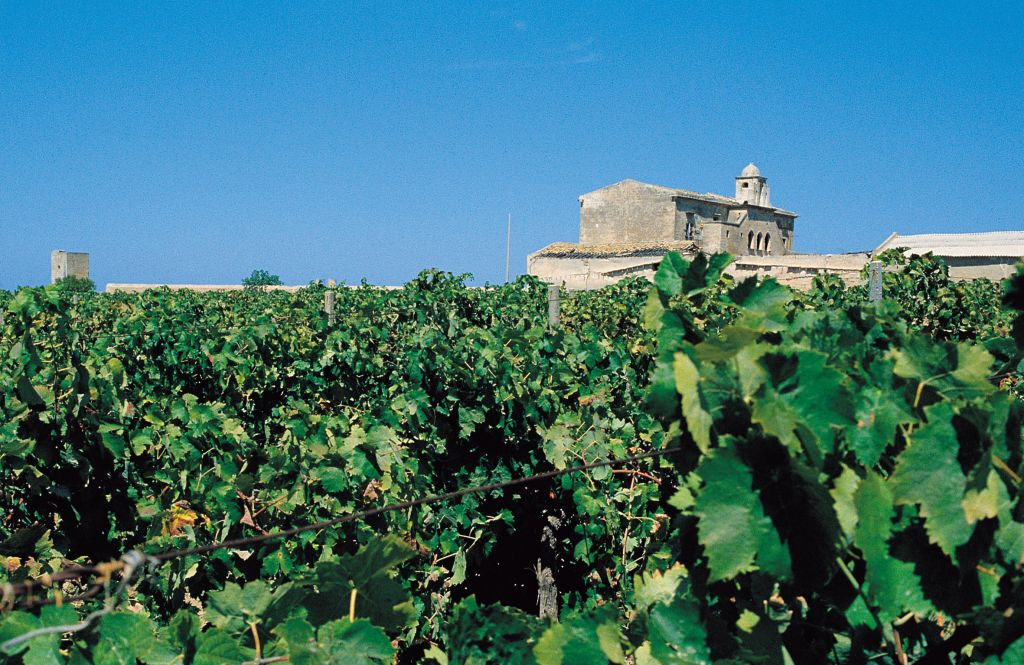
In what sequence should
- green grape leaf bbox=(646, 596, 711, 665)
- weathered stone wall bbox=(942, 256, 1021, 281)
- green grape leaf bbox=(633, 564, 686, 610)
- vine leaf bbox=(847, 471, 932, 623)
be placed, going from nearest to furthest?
vine leaf bbox=(847, 471, 932, 623) → green grape leaf bbox=(646, 596, 711, 665) → green grape leaf bbox=(633, 564, 686, 610) → weathered stone wall bbox=(942, 256, 1021, 281)

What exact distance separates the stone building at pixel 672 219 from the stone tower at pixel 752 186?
579 cm

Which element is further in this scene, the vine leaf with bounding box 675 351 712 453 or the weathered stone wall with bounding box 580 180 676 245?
the weathered stone wall with bounding box 580 180 676 245

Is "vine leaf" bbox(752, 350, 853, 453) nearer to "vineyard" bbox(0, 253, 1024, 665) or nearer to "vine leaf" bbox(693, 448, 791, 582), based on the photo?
"vineyard" bbox(0, 253, 1024, 665)

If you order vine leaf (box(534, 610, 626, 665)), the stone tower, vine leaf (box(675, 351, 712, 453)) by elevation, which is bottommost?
vine leaf (box(534, 610, 626, 665))

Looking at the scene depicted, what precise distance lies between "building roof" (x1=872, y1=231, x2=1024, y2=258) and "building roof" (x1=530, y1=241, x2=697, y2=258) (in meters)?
8.23

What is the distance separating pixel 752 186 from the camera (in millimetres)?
53031

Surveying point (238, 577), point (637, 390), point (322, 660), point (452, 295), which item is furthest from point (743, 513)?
point (452, 295)

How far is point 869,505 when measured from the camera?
1.45 m

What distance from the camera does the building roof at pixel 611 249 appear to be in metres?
37.5

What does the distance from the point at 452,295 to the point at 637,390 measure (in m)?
4.61

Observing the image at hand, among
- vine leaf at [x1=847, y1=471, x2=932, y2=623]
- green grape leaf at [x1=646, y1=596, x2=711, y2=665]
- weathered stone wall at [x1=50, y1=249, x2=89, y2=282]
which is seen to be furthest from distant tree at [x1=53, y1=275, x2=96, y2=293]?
weathered stone wall at [x1=50, y1=249, x2=89, y2=282]

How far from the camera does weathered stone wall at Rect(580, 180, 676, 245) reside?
1634 inches

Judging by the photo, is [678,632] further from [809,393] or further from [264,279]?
[264,279]

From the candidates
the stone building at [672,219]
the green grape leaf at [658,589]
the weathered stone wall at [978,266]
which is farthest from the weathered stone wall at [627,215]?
the green grape leaf at [658,589]
